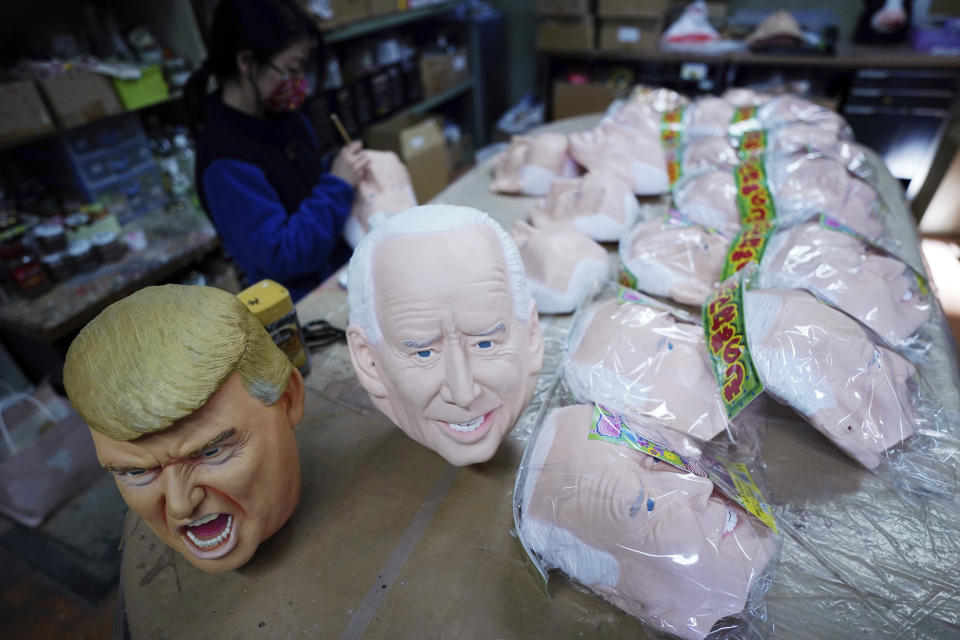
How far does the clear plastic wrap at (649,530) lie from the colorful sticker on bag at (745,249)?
0.75 meters

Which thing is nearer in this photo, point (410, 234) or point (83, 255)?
point (410, 234)

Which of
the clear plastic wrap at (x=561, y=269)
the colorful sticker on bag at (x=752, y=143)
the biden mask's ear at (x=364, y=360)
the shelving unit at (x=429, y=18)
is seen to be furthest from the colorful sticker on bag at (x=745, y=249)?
the shelving unit at (x=429, y=18)

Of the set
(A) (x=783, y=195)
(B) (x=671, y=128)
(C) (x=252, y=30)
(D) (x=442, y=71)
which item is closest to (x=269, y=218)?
(C) (x=252, y=30)

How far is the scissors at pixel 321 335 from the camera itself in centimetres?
162

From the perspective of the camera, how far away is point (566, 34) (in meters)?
4.04

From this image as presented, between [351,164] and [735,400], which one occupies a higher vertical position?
[351,164]

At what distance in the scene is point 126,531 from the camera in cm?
115

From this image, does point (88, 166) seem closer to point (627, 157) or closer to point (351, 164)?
point (351, 164)

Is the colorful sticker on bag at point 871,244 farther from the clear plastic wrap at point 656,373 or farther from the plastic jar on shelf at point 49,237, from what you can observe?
the plastic jar on shelf at point 49,237

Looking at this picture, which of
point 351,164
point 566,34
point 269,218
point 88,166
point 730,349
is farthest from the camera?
point 566,34

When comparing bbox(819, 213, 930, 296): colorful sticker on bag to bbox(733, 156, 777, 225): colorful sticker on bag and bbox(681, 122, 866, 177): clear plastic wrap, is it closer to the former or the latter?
bbox(733, 156, 777, 225): colorful sticker on bag

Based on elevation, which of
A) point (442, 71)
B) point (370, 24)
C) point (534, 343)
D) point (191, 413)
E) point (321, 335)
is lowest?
point (321, 335)

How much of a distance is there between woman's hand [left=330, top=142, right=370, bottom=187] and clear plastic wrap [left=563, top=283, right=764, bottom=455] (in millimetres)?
1043

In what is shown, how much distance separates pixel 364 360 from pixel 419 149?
8.83 ft
